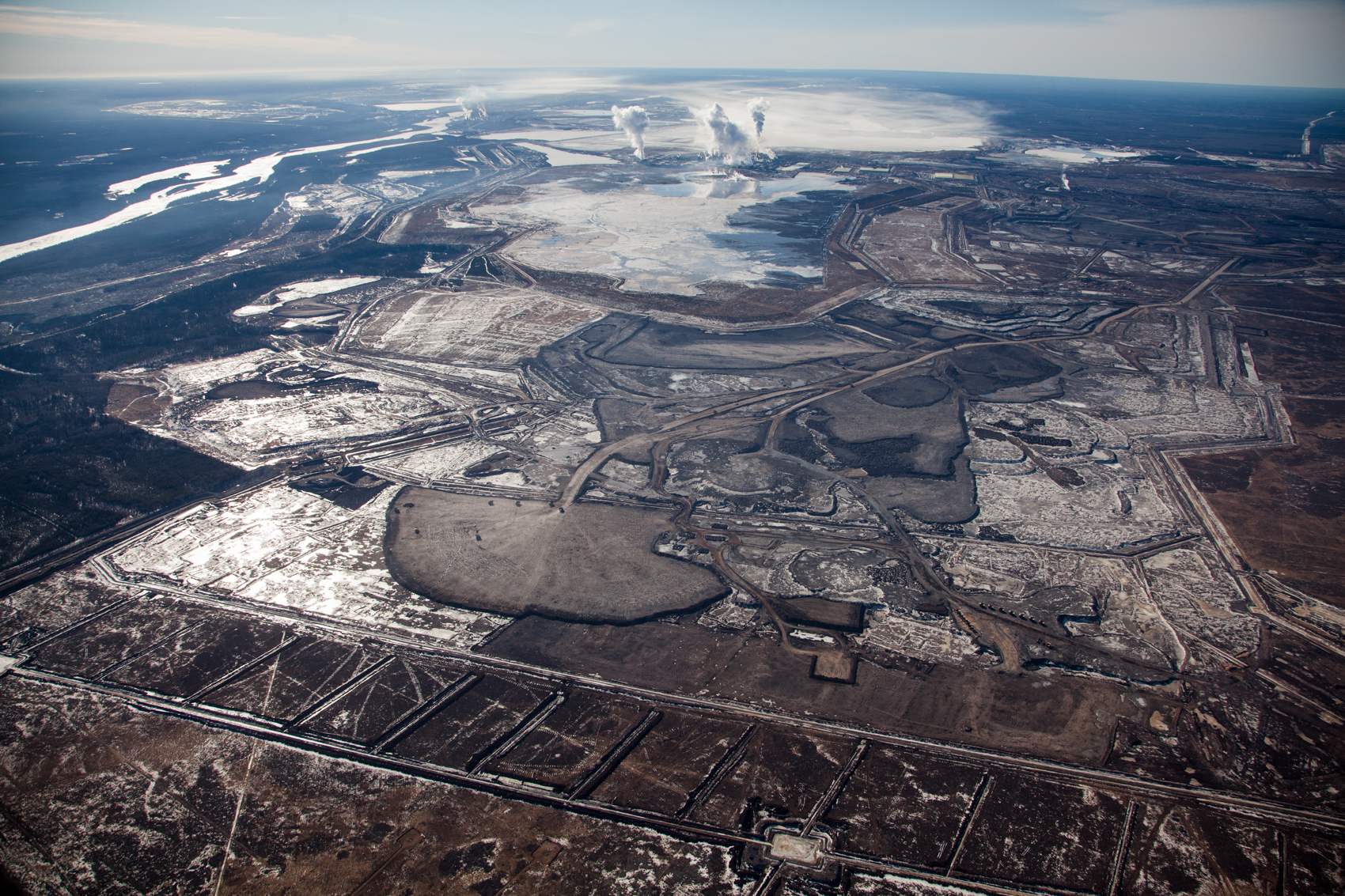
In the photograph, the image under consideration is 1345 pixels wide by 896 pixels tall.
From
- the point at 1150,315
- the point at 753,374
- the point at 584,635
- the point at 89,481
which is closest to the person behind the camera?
the point at 584,635

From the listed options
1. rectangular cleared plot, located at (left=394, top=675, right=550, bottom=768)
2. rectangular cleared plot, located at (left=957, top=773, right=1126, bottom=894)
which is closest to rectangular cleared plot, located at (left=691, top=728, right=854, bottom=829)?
rectangular cleared plot, located at (left=957, top=773, right=1126, bottom=894)

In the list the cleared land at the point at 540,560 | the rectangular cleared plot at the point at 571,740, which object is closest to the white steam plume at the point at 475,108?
the cleared land at the point at 540,560

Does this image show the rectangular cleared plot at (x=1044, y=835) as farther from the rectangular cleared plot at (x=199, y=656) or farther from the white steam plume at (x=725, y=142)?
the white steam plume at (x=725, y=142)

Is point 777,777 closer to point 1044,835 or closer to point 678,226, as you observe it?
point 1044,835

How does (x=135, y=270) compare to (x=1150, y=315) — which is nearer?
(x=1150, y=315)

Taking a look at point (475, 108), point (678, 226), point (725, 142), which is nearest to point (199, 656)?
point (678, 226)

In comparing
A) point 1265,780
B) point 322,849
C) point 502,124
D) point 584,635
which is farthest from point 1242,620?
point 502,124

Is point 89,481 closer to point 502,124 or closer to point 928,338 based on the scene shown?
point 928,338
